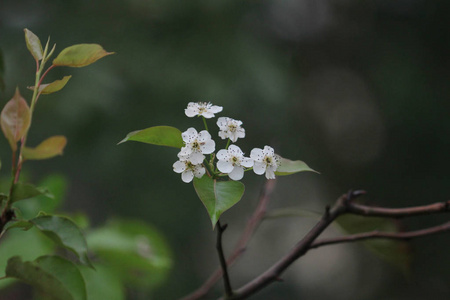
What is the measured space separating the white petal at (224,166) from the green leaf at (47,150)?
0.17 m

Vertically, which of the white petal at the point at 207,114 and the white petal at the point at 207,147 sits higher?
the white petal at the point at 207,114

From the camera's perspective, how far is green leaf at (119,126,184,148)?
1.67 feet

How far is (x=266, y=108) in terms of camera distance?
224 cm

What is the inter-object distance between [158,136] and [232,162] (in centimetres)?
9

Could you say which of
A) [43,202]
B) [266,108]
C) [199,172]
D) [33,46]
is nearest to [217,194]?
[199,172]

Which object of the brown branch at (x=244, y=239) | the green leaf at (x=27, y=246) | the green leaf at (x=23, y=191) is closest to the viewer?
the green leaf at (x=23, y=191)

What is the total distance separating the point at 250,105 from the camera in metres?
2.17

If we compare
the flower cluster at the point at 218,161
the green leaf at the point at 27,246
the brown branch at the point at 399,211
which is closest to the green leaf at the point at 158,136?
the flower cluster at the point at 218,161

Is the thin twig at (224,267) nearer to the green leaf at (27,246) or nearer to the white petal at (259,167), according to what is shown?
the white petal at (259,167)

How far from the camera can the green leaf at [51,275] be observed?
45 cm

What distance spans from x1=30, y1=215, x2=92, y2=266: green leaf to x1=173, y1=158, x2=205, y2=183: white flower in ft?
0.44

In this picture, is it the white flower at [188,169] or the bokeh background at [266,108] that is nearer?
the white flower at [188,169]

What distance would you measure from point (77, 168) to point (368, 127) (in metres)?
2.00

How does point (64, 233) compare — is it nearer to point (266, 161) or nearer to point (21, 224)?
point (21, 224)
